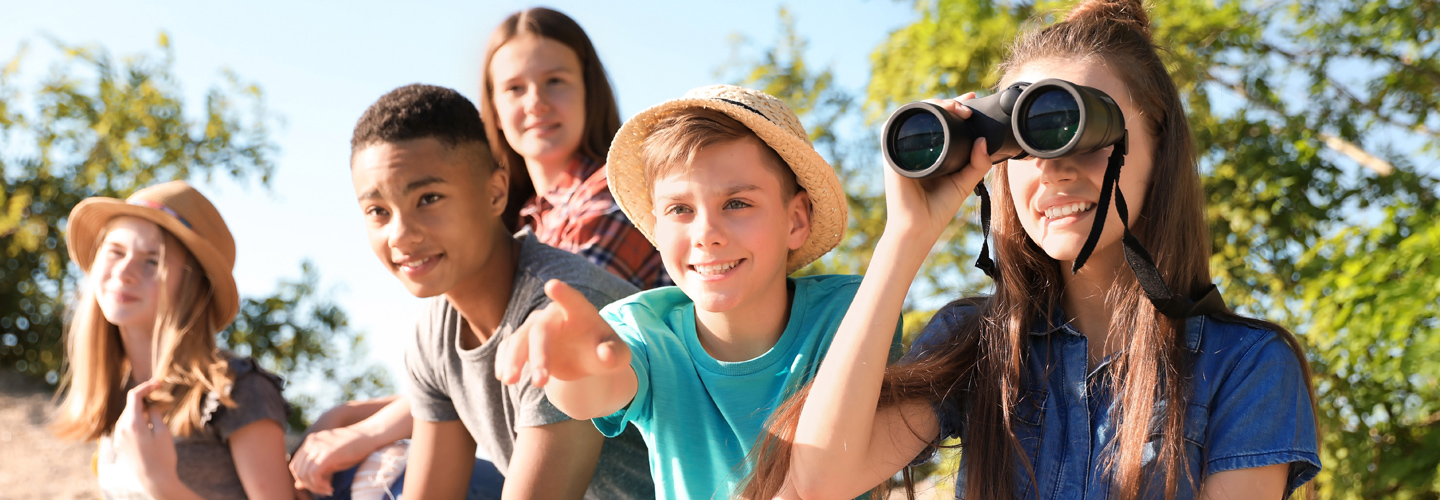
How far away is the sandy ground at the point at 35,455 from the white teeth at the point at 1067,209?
15.7 ft

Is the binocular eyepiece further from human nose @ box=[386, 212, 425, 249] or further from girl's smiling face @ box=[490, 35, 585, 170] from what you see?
girl's smiling face @ box=[490, 35, 585, 170]

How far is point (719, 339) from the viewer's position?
2408 millimetres

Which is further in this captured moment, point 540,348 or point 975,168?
point 975,168

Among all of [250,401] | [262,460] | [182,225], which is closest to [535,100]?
[182,225]

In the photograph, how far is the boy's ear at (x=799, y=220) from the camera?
2.43 metres

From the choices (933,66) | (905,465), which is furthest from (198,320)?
(933,66)

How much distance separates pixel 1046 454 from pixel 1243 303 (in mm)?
2903

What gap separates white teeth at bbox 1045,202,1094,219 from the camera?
1.96 metres

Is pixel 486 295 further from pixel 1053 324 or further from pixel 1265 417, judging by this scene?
pixel 1265 417

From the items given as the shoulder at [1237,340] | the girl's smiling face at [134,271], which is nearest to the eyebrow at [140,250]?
the girl's smiling face at [134,271]

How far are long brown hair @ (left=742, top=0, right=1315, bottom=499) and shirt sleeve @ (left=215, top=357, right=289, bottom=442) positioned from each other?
1.86 meters

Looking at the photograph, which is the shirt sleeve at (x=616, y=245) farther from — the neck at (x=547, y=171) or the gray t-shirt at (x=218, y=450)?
the gray t-shirt at (x=218, y=450)

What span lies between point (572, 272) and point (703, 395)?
65cm

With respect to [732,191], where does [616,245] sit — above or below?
below
